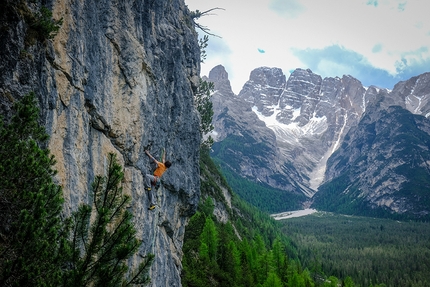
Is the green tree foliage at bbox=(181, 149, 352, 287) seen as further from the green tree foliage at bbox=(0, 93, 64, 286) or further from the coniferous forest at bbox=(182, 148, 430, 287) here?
the green tree foliage at bbox=(0, 93, 64, 286)

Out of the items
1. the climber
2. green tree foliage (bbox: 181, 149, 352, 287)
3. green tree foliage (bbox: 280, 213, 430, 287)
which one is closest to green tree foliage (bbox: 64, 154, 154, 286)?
the climber

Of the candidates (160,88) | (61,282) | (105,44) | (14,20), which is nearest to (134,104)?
(105,44)

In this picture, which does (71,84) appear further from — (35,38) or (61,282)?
(61,282)

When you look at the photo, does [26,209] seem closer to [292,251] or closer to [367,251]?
[292,251]

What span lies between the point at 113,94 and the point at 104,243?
30.0 ft

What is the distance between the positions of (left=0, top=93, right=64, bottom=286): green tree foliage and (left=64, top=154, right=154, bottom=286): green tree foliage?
400 millimetres

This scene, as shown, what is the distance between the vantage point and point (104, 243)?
6965 mm

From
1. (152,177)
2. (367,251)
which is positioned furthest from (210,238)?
(367,251)

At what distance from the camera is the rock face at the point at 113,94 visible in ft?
28.9

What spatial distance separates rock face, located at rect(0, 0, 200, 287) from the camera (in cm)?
881

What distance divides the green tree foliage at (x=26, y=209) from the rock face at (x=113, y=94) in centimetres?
124

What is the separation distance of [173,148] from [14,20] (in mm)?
16586

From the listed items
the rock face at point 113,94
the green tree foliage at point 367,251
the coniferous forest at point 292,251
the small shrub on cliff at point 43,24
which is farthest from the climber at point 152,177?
the green tree foliage at point 367,251

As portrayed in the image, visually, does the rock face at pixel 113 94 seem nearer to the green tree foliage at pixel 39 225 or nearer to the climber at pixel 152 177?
the climber at pixel 152 177
